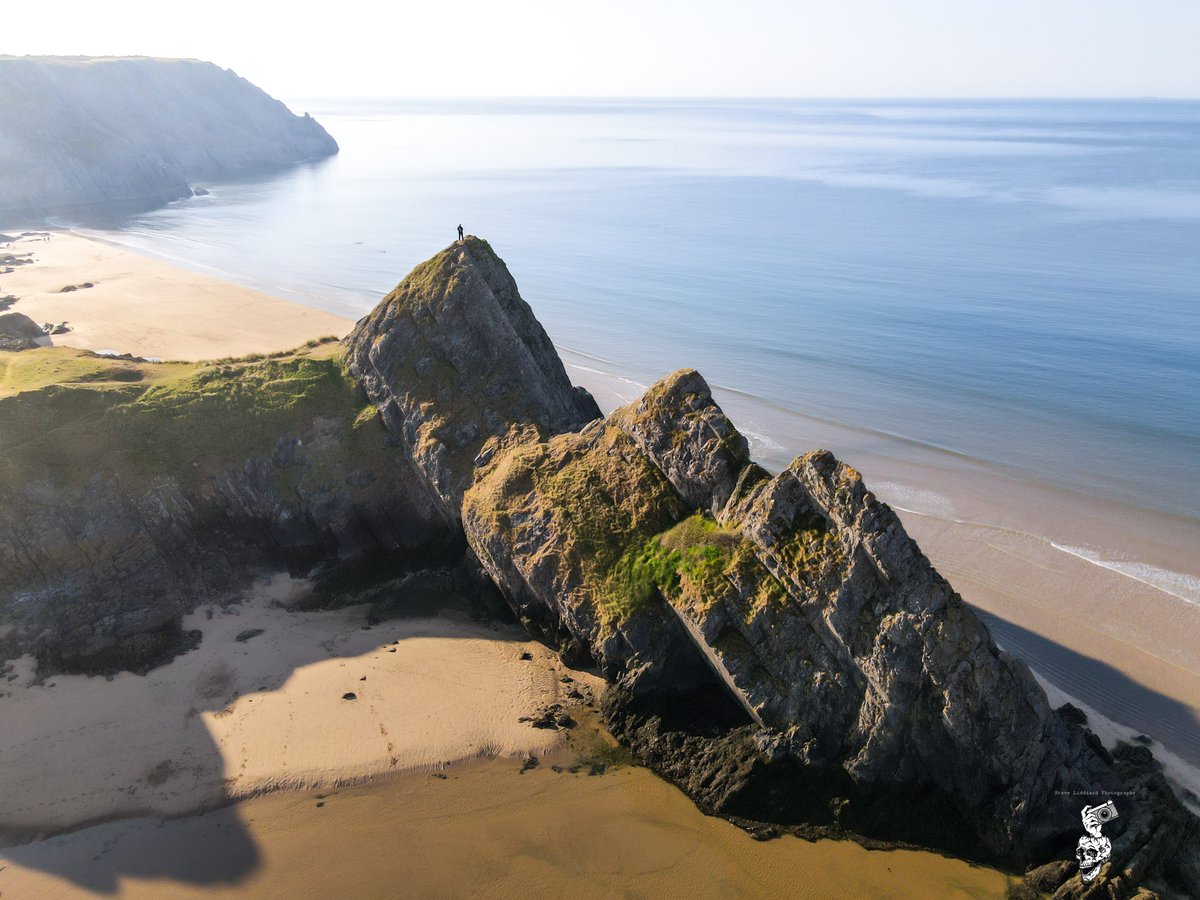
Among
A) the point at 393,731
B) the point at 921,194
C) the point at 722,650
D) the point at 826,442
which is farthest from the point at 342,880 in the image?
the point at 921,194

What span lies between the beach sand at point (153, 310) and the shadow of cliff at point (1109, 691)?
58121 mm

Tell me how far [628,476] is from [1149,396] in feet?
155

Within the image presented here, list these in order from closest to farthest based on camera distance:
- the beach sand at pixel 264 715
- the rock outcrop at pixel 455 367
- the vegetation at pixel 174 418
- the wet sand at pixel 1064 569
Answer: the beach sand at pixel 264 715 → the wet sand at pixel 1064 569 → the vegetation at pixel 174 418 → the rock outcrop at pixel 455 367

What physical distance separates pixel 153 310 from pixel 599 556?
220 feet

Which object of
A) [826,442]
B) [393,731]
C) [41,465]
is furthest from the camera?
[826,442]

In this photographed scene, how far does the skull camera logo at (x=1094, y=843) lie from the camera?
22.2 m

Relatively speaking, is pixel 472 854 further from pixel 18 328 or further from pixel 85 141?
pixel 85 141

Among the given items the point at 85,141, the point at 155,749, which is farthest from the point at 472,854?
the point at 85,141

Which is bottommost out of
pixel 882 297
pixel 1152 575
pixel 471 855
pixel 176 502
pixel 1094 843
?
pixel 471 855

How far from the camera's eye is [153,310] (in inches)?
3029

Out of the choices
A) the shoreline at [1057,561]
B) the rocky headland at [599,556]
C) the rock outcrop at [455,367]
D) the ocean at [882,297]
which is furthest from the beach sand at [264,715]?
the ocean at [882,297]

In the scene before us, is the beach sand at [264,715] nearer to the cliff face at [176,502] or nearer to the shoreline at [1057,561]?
the cliff face at [176,502]

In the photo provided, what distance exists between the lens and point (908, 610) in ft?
76.8

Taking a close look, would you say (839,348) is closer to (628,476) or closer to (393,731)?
(628,476)
